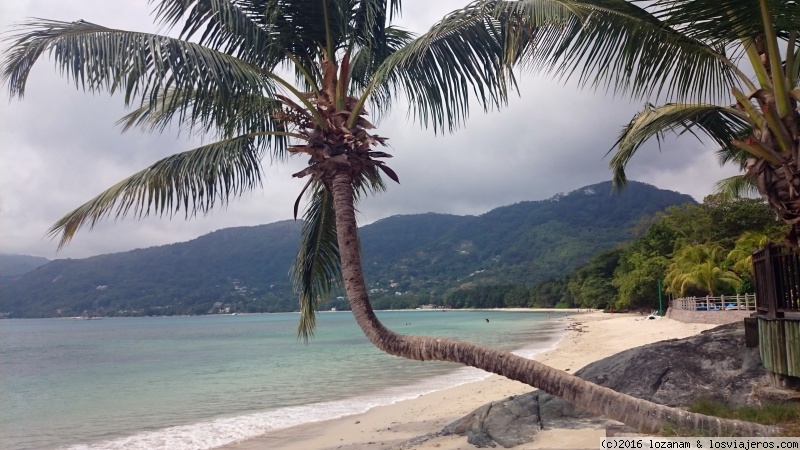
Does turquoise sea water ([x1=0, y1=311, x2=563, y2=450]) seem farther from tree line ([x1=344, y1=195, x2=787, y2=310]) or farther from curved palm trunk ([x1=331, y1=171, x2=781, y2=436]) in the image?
curved palm trunk ([x1=331, y1=171, x2=781, y2=436])

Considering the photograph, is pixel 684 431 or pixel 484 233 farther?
pixel 484 233

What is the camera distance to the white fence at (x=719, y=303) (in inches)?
979

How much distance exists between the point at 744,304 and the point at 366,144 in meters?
24.9

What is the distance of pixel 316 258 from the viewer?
781cm

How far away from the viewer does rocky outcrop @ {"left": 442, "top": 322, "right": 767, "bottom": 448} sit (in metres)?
6.39

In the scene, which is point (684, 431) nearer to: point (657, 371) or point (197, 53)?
point (657, 371)

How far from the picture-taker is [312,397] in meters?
16.8

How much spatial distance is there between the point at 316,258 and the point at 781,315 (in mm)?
5208

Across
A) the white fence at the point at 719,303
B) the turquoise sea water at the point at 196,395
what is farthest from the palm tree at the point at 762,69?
the white fence at the point at 719,303

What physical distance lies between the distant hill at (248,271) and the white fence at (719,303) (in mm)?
96660

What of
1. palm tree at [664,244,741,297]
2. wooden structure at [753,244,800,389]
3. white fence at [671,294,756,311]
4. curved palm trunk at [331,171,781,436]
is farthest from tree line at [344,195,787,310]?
wooden structure at [753,244,800,389]

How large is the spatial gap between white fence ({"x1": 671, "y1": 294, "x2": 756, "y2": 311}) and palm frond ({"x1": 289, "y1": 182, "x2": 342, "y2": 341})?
70.7ft

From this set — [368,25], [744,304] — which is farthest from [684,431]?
[744,304]

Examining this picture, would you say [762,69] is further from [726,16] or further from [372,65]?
[372,65]
